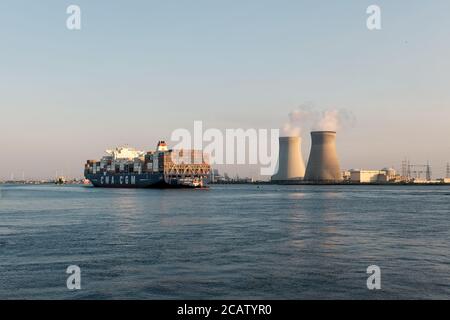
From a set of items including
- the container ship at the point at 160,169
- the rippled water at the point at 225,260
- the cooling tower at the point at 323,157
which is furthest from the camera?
the cooling tower at the point at 323,157

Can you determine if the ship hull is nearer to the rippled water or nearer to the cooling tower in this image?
the cooling tower

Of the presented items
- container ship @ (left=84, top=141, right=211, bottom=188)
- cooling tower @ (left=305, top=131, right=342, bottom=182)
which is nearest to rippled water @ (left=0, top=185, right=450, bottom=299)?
container ship @ (left=84, top=141, right=211, bottom=188)

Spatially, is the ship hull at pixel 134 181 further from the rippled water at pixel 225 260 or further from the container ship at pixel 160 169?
the rippled water at pixel 225 260

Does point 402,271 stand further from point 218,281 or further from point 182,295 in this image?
point 182,295

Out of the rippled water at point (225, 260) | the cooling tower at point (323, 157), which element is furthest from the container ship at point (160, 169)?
the rippled water at point (225, 260)

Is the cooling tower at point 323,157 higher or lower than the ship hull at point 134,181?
higher

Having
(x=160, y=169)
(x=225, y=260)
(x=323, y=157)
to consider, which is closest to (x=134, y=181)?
(x=160, y=169)

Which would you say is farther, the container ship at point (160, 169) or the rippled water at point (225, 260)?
the container ship at point (160, 169)

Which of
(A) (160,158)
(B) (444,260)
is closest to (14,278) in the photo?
(B) (444,260)
